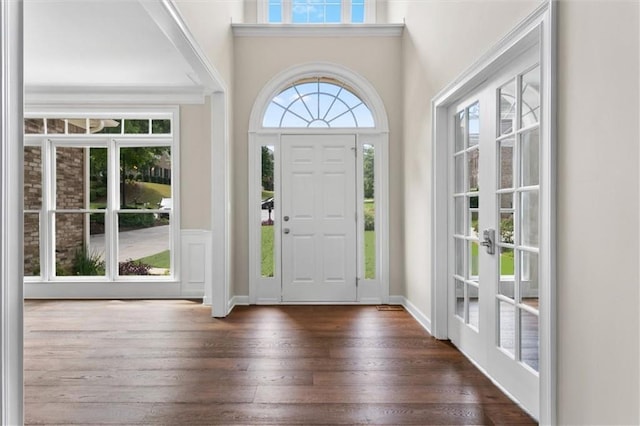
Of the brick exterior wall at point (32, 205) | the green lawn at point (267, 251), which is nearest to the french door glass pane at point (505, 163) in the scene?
the green lawn at point (267, 251)

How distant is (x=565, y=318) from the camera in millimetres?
1906

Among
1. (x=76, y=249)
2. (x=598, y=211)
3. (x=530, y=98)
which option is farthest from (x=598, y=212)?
(x=76, y=249)

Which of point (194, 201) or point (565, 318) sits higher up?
point (194, 201)

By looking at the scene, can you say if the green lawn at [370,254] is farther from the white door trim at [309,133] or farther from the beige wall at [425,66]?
the beige wall at [425,66]

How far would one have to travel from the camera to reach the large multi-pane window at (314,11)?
17.5ft

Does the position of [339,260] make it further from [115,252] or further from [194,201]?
[115,252]

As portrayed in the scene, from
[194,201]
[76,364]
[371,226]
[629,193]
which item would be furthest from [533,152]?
[194,201]

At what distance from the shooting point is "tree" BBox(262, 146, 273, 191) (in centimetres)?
496

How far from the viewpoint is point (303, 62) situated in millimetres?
4910

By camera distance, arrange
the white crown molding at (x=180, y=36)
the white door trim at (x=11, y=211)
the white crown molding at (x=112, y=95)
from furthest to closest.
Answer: the white crown molding at (x=112, y=95)
the white crown molding at (x=180, y=36)
the white door trim at (x=11, y=211)

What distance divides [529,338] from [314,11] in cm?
454

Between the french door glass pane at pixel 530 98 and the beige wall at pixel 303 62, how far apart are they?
98.6 inches

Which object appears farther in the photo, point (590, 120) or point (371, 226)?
point (371, 226)

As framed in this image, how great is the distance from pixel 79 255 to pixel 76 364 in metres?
2.82
